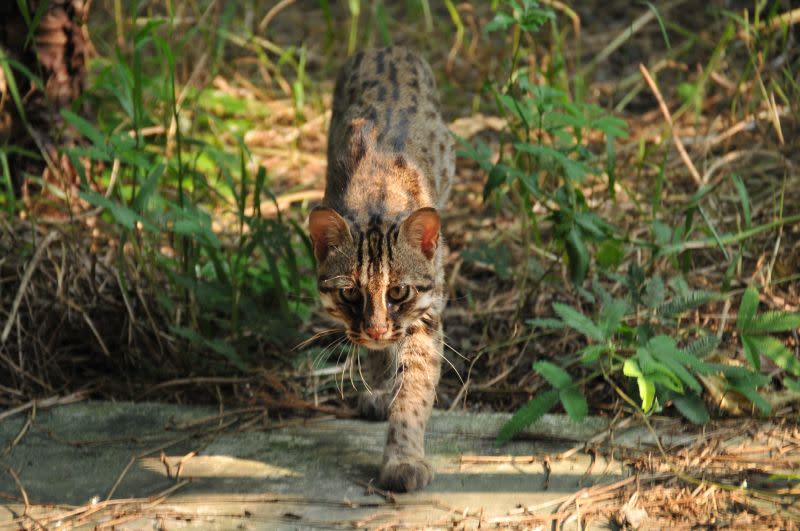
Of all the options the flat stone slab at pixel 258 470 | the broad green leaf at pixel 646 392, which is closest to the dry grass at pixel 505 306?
the flat stone slab at pixel 258 470

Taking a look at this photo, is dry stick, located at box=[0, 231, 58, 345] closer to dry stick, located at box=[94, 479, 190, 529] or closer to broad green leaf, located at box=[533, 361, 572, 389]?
dry stick, located at box=[94, 479, 190, 529]

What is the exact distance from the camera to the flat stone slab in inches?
139

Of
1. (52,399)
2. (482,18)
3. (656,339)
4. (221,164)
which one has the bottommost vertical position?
(52,399)

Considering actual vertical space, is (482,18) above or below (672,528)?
above

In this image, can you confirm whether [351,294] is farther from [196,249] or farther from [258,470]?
[196,249]

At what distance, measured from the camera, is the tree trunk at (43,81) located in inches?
225

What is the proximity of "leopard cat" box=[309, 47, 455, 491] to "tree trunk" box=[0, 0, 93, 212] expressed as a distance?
5.76 feet

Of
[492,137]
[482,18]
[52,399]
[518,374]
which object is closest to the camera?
[52,399]

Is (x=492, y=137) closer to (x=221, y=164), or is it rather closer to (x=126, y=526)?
(x=221, y=164)

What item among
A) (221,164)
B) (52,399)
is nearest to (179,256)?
(221,164)

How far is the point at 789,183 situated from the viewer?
18.6ft

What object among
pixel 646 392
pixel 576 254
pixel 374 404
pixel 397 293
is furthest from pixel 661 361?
pixel 374 404

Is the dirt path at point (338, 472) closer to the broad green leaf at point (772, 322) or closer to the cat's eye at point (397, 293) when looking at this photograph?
the broad green leaf at point (772, 322)

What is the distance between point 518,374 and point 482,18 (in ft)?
15.8
